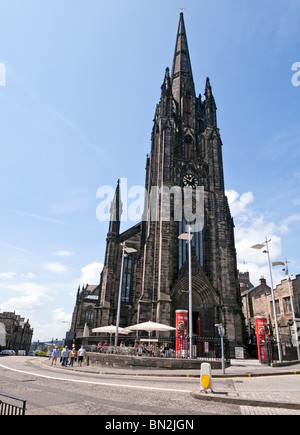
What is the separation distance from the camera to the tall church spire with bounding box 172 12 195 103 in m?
43.5

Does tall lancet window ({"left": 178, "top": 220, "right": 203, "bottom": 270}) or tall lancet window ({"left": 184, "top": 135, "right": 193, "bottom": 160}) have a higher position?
tall lancet window ({"left": 184, "top": 135, "right": 193, "bottom": 160})

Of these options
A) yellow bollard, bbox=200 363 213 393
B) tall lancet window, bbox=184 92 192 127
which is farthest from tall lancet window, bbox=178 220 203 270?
yellow bollard, bbox=200 363 213 393

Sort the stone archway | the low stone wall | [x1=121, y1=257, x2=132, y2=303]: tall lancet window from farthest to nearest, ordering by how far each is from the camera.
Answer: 1. [x1=121, y1=257, x2=132, y2=303]: tall lancet window
2. the stone archway
3. the low stone wall

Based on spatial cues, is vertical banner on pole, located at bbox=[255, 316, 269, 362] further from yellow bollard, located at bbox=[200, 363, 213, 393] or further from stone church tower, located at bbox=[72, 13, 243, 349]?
yellow bollard, located at bbox=[200, 363, 213, 393]

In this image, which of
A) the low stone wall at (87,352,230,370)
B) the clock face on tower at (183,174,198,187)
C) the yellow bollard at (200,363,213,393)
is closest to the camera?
the yellow bollard at (200,363,213,393)

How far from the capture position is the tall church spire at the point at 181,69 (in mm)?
43469

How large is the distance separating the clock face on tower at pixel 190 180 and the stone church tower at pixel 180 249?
0.12 m

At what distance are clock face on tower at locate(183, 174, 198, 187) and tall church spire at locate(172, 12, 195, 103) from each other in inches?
566

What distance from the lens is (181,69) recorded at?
4578cm

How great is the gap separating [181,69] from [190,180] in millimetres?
22678

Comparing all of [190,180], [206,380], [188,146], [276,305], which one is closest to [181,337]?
[206,380]

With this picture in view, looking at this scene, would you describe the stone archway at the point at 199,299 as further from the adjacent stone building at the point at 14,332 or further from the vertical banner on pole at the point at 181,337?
the adjacent stone building at the point at 14,332

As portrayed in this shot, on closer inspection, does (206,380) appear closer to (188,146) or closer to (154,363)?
(154,363)

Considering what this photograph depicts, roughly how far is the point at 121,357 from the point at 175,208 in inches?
730
